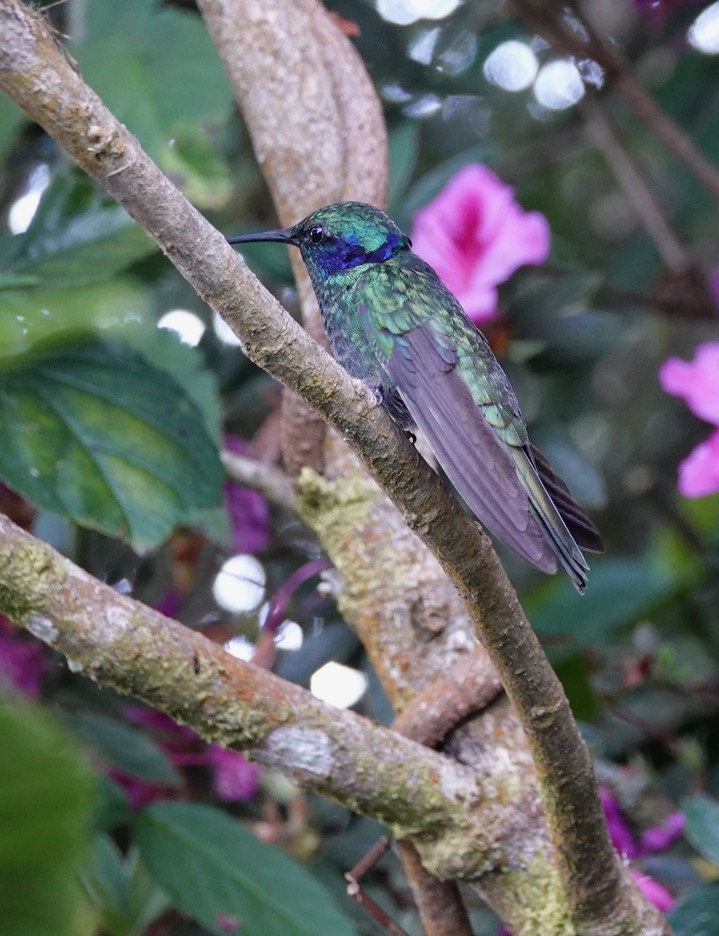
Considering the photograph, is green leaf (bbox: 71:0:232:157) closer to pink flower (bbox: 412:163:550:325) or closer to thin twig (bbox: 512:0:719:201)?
pink flower (bbox: 412:163:550:325)

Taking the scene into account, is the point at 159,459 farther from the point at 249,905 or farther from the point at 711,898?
the point at 711,898

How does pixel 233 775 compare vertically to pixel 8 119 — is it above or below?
below

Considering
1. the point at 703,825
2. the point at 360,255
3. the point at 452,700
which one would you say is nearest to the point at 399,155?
the point at 360,255

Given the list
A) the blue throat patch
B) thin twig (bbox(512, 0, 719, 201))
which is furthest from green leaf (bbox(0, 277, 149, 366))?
thin twig (bbox(512, 0, 719, 201))

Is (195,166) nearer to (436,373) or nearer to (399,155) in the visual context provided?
(399,155)

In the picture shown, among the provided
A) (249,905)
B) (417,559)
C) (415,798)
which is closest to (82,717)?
(249,905)

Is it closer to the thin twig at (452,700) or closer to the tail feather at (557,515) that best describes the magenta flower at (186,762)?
the thin twig at (452,700)
